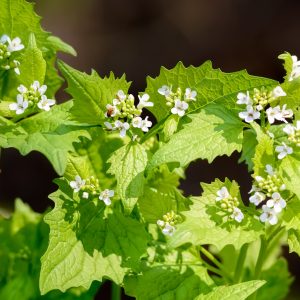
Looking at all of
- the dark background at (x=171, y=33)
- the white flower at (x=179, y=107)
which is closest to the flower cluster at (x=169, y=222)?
the white flower at (x=179, y=107)

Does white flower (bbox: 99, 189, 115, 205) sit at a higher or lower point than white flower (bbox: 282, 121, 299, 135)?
lower

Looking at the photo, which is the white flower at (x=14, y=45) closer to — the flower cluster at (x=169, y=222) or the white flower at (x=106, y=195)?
the white flower at (x=106, y=195)

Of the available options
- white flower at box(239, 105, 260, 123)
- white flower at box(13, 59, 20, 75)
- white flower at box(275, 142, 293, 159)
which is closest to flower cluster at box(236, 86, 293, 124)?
white flower at box(239, 105, 260, 123)

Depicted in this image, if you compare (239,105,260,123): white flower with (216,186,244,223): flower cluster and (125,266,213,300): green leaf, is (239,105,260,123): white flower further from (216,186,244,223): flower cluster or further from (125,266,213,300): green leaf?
(125,266,213,300): green leaf

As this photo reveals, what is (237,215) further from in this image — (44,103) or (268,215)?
(44,103)

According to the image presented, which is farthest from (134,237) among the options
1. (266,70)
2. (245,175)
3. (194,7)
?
(194,7)
